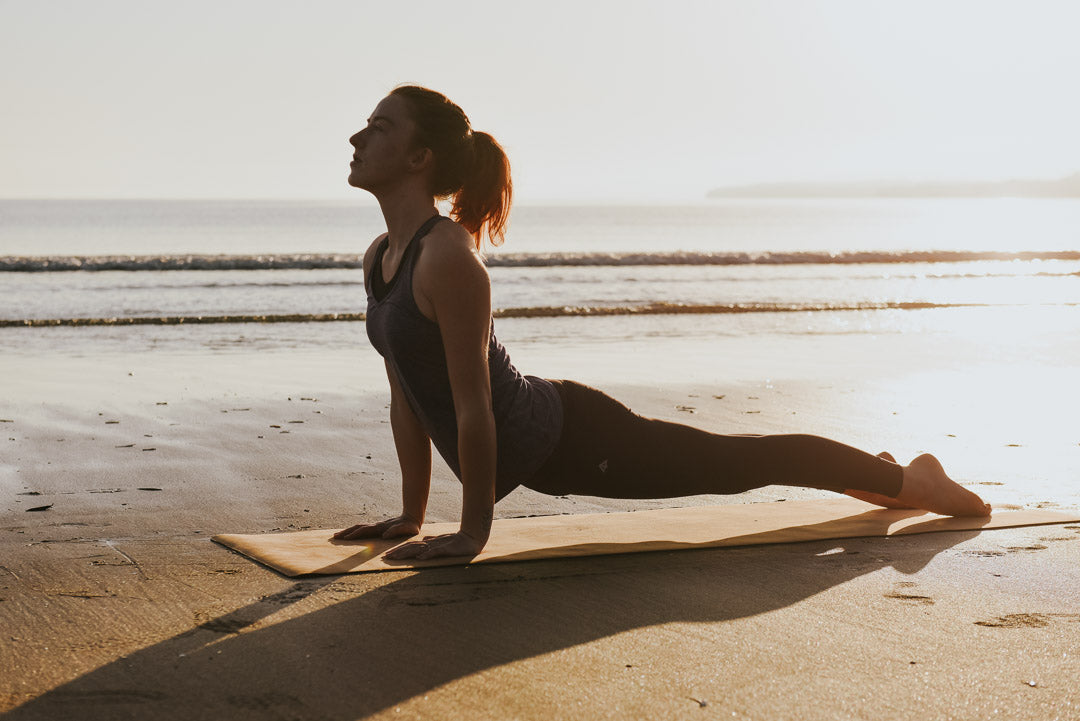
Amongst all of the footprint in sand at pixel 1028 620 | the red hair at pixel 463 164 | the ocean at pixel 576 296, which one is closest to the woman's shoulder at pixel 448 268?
the red hair at pixel 463 164

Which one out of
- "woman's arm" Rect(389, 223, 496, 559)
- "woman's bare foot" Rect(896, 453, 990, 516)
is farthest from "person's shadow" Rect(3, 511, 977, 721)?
"woman's bare foot" Rect(896, 453, 990, 516)

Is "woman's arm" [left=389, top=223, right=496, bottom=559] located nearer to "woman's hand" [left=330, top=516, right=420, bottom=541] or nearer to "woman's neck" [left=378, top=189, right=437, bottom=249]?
"woman's neck" [left=378, top=189, right=437, bottom=249]

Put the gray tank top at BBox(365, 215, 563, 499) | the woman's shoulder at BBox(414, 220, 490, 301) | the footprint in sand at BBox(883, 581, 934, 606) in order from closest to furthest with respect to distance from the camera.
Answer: the footprint in sand at BBox(883, 581, 934, 606)
the woman's shoulder at BBox(414, 220, 490, 301)
the gray tank top at BBox(365, 215, 563, 499)

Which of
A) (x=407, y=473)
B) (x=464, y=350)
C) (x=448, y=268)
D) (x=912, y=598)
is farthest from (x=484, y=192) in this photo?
(x=912, y=598)

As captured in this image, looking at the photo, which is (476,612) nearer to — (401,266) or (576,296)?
(401,266)

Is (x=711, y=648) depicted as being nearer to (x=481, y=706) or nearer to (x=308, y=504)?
(x=481, y=706)

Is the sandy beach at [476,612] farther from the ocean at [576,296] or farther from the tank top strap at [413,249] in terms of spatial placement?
the ocean at [576,296]

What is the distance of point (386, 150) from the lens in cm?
309

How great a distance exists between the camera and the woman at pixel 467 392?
3018 millimetres

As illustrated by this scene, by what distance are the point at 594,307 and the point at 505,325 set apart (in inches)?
103

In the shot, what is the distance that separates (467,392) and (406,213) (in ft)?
1.64

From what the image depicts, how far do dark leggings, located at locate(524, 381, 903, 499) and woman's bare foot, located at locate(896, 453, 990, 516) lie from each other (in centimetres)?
42

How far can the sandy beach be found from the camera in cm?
213

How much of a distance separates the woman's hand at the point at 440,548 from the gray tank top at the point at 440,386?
0.58 ft
